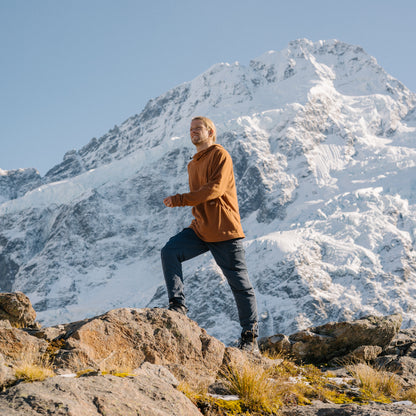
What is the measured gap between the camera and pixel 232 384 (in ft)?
15.2

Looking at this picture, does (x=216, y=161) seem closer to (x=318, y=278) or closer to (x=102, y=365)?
(x=102, y=365)

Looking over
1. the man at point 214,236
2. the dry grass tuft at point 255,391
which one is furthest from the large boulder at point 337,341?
the dry grass tuft at point 255,391

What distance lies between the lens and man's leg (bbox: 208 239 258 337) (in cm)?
625

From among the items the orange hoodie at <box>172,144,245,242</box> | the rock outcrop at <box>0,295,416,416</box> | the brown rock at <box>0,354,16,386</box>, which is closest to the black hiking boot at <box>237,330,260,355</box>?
the rock outcrop at <box>0,295,416,416</box>

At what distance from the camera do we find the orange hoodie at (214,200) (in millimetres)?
5980

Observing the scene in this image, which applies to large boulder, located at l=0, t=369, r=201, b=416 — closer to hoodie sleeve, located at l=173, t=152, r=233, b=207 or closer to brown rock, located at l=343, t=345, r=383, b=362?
hoodie sleeve, located at l=173, t=152, r=233, b=207

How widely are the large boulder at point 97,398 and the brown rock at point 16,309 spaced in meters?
3.84

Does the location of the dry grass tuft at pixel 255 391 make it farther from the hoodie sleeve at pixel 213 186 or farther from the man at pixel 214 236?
the hoodie sleeve at pixel 213 186

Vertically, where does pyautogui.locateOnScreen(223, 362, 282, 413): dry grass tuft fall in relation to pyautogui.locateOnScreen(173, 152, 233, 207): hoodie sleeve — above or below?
below

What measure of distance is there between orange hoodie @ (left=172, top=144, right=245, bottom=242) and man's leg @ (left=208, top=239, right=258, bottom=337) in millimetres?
146

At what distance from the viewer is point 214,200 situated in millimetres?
6250

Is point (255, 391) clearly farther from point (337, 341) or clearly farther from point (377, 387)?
point (337, 341)

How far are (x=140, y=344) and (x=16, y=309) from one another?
286 centimetres

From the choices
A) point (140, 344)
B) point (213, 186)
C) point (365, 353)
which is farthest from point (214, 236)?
point (365, 353)
